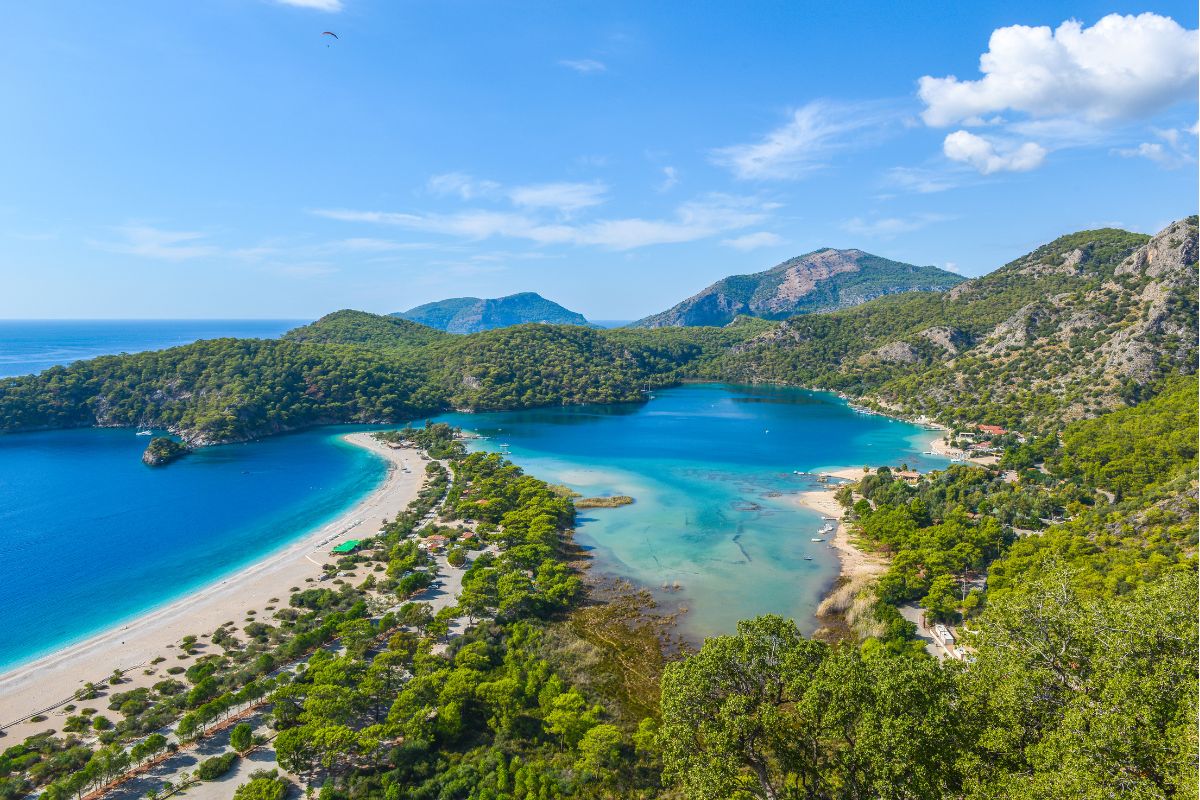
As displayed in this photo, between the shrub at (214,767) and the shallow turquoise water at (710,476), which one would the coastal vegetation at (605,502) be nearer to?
the shallow turquoise water at (710,476)

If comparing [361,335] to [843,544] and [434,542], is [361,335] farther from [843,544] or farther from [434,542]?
[843,544]

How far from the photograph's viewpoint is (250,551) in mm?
49219

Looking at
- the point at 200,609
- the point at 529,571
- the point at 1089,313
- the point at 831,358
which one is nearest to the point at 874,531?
the point at 529,571

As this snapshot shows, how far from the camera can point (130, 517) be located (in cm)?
5678

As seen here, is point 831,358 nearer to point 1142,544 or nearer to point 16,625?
point 1142,544

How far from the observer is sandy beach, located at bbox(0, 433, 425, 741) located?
29.0m

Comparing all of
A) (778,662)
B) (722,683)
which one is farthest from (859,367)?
(722,683)

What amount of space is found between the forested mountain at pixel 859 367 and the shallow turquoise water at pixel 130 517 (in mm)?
13195

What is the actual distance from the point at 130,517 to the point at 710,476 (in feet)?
214

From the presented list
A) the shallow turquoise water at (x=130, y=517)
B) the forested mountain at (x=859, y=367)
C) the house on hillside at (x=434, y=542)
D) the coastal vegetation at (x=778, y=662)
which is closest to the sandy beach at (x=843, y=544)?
the coastal vegetation at (x=778, y=662)

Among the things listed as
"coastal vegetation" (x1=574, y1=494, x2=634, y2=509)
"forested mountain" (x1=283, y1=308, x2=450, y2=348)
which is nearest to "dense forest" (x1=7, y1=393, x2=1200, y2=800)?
"coastal vegetation" (x1=574, y1=494, x2=634, y2=509)

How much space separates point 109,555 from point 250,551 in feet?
36.7

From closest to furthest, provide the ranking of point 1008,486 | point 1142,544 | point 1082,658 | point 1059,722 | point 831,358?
point 1059,722 < point 1082,658 < point 1142,544 < point 1008,486 < point 831,358

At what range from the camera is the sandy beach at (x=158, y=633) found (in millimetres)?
29047
